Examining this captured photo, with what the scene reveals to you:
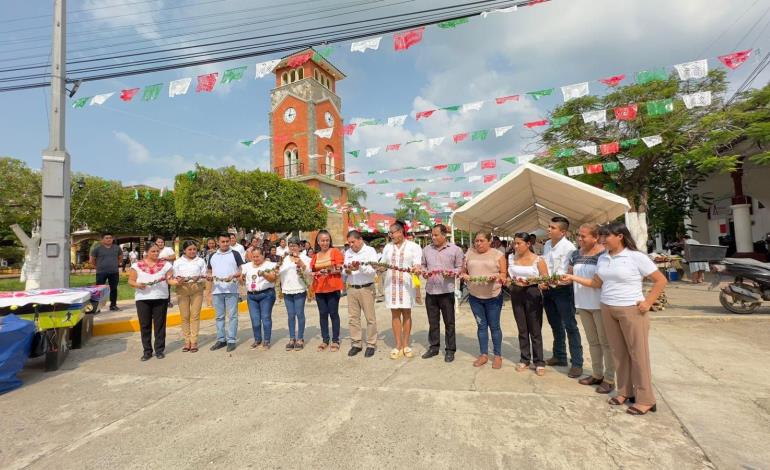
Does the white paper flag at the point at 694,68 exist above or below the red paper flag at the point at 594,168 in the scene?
above

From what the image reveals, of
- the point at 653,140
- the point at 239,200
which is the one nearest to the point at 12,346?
the point at 653,140

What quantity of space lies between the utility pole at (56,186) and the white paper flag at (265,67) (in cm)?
366

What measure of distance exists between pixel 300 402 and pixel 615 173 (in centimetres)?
1296

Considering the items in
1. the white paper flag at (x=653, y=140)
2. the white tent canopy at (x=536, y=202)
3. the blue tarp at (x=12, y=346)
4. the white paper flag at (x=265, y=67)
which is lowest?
the blue tarp at (x=12, y=346)

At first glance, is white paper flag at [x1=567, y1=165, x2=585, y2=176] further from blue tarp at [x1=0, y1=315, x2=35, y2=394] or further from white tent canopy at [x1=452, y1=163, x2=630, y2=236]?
blue tarp at [x1=0, y1=315, x2=35, y2=394]

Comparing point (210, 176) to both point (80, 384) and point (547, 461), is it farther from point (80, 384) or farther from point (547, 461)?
point (547, 461)

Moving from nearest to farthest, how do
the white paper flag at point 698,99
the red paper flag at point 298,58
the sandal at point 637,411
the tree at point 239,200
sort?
the sandal at point 637,411 < the red paper flag at point 298,58 < the white paper flag at point 698,99 < the tree at point 239,200

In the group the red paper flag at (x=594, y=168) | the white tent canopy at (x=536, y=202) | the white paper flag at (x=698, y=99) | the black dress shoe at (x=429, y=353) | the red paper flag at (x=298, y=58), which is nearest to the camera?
the black dress shoe at (x=429, y=353)

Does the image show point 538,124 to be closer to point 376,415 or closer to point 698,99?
point 698,99

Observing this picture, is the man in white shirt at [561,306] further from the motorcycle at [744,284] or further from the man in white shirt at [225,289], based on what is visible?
the motorcycle at [744,284]

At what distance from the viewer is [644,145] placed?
1127 cm

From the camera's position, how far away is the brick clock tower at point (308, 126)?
97.0ft

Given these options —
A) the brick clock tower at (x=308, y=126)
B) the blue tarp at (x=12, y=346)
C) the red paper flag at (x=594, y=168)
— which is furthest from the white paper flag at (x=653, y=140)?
the brick clock tower at (x=308, y=126)

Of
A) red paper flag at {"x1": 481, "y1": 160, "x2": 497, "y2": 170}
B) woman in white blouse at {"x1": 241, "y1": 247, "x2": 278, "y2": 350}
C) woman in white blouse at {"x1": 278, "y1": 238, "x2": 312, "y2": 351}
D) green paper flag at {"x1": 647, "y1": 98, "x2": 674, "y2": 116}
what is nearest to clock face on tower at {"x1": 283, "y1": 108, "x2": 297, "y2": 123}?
red paper flag at {"x1": 481, "y1": 160, "x2": 497, "y2": 170}
